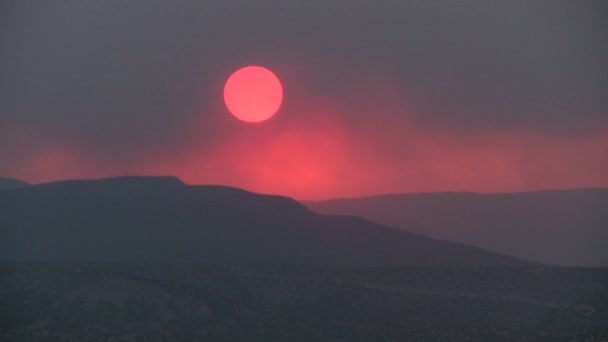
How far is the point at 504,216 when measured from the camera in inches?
6821

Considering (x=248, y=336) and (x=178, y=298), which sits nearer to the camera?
(x=248, y=336)

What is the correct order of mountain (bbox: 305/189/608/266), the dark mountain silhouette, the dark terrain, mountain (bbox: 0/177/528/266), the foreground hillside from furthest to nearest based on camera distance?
mountain (bbox: 305/189/608/266), the dark mountain silhouette, mountain (bbox: 0/177/528/266), the dark terrain, the foreground hillside

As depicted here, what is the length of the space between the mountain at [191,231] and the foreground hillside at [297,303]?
777 inches

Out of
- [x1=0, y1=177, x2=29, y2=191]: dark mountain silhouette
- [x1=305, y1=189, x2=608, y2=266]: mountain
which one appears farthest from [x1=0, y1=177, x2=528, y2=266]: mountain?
[x1=305, y1=189, x2=608, y2=266]: mountain

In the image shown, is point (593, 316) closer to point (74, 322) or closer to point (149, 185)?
point (74, 322)

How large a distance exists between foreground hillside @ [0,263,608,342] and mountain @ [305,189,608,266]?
246 feet

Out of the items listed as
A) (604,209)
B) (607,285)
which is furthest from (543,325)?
(604,209)

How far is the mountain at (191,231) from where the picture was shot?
10588 centimetres

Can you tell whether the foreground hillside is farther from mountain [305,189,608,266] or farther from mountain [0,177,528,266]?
mountain [305,189,608,266]

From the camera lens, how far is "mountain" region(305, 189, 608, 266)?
161250mm

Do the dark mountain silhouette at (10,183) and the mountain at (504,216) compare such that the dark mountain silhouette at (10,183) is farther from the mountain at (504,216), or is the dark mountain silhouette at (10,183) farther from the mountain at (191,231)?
the mountain at (504,216)

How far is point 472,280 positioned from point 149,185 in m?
58.0

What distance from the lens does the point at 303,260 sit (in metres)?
105

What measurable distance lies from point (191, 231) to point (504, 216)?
73.5 m
